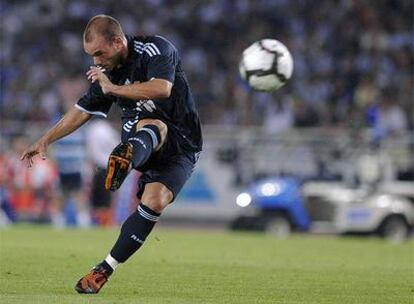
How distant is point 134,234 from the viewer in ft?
28.1

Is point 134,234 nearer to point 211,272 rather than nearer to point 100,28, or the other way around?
point 100,28

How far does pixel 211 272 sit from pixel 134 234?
2449 mm

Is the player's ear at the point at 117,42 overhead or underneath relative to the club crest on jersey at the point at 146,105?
overhead

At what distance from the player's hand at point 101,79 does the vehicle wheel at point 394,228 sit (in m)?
13.0

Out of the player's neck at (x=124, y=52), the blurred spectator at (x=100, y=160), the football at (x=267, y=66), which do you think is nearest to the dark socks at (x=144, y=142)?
the player's neck at (x=124, y=52)

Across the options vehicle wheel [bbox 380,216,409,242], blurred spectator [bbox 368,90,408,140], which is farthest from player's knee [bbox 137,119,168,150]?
blurred spectator [bbox 368,90,408,140]

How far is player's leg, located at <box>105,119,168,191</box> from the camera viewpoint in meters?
8.12

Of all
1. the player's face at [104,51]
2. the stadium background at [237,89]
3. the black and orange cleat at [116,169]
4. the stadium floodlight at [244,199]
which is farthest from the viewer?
the stadium background at [237,89]

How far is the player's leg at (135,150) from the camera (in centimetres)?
812

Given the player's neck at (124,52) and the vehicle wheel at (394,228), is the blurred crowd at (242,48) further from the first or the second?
the player's neck at (124,52)

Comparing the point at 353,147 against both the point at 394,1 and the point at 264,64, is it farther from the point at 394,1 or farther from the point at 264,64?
the point at 264,64

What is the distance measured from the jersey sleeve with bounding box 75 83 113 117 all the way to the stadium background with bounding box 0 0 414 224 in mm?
12211

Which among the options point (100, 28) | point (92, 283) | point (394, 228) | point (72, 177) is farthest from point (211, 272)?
point (72, 177)

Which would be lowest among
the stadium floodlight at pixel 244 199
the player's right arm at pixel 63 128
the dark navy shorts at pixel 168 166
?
the stadium floodlight at pixel 244 199
